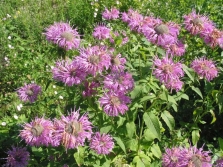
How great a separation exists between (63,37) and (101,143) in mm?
638

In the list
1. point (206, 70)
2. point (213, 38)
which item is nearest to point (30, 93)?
point (206, 70)

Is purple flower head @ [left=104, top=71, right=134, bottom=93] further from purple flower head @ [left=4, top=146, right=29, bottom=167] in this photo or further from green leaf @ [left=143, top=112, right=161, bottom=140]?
purple flower head @ [left=4, top=146, right=29, bottom=167]

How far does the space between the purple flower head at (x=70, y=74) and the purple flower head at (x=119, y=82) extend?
13 centimetres

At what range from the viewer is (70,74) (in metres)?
1.86

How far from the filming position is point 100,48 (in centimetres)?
191

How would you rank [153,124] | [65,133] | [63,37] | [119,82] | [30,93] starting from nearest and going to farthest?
[65,133]
[119,82]
[153,124]
[63,37]
[30,93]

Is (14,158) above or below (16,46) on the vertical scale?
below

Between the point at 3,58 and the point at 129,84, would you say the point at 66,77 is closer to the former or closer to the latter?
the point at 129,84

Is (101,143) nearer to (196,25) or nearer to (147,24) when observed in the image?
(147,24)

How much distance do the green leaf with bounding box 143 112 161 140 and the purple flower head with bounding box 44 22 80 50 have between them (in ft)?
1.90

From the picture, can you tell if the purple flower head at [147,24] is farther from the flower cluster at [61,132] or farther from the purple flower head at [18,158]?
the purple flower head at [18,158]

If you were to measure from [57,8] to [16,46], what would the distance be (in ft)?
5.30

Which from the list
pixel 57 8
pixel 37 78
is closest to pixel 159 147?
pixel 37 78

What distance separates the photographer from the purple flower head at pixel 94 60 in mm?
1790
